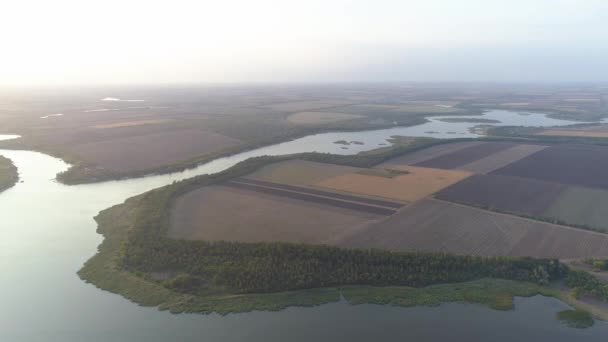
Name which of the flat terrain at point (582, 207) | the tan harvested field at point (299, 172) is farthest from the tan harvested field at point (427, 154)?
the flat terrain at point (582, 207)

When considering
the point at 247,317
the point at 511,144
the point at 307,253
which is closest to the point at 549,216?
the point at 307,253

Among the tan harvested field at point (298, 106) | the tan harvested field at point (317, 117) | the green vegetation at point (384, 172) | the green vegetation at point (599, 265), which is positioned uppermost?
the tan harvested field at point (298, 106)

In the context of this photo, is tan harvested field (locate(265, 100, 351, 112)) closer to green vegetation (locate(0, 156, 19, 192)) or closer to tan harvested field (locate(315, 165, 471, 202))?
green vegetation (locate(0, 156, 19, 192))

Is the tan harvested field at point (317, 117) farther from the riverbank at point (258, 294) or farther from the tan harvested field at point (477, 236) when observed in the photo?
the riverbank at point (258, 294)

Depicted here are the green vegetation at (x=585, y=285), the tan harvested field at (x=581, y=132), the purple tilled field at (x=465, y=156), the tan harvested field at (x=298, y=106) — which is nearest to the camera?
the green vegetation at (x=585, y=285)

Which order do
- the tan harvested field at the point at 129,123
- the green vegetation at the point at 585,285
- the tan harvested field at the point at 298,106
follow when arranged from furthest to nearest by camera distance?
the tan harvested field at the point at 298,106 < the tan harvested field at the point at 129,123 < the green vegetation at the point at 585,285

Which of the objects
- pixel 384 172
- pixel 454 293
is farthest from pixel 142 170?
pixel 454 293

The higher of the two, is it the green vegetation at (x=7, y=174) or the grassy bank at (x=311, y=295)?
the green vegetation at (x=7, y=174)

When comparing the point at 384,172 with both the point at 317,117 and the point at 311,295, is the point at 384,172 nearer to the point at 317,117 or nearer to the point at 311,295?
the point at 311,295

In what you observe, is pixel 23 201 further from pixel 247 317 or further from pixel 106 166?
pixel 247 317
